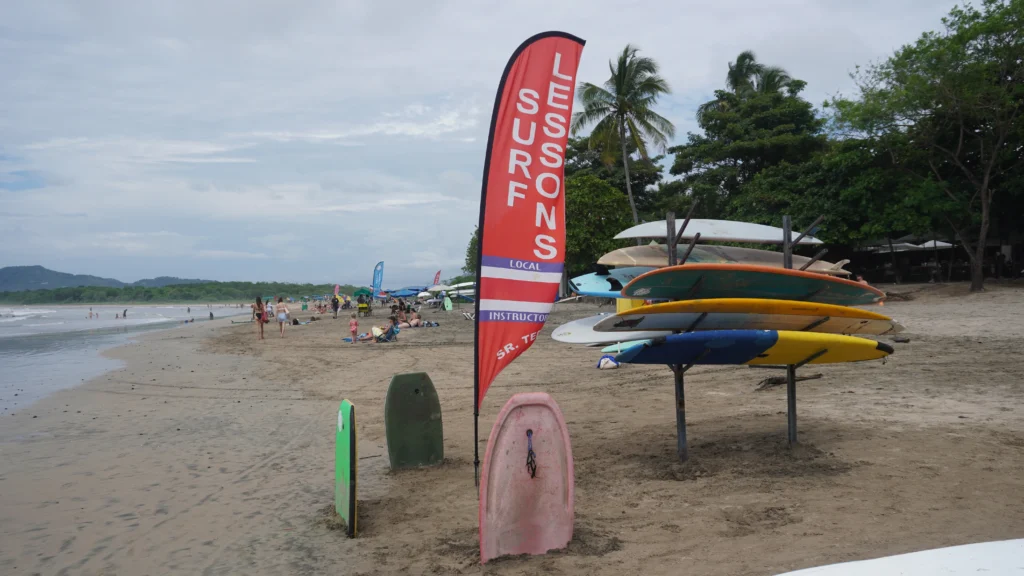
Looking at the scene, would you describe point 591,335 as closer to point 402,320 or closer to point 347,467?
point 347,467

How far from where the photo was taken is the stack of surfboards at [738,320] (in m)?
4.63

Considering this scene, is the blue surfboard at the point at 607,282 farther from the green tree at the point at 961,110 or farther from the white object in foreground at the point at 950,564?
the green tree at the point at 961,110

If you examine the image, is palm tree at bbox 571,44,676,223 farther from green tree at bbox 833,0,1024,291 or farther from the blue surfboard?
the blue surfboard

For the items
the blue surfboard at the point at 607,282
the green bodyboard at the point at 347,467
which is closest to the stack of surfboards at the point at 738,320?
the blue surfboard at the point at 607,282

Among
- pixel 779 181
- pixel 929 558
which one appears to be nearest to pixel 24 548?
pixel 929 558

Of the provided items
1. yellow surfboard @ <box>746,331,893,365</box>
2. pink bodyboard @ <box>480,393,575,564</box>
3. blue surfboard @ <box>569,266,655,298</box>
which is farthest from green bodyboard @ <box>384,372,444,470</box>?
yellow surfboard @ <box>746,331,893,365</box>

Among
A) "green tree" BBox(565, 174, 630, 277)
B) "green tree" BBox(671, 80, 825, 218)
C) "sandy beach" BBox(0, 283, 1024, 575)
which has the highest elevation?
"green tree" BBox(671, 80, 825, 218)

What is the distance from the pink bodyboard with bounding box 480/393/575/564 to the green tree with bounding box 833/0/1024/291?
22.2m

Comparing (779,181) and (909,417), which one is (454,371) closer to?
(909,417)

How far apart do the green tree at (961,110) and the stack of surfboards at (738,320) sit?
1906 centimetres

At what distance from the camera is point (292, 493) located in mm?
5457

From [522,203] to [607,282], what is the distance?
2.72 meters

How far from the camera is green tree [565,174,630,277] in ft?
105

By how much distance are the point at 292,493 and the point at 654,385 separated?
229 inches
